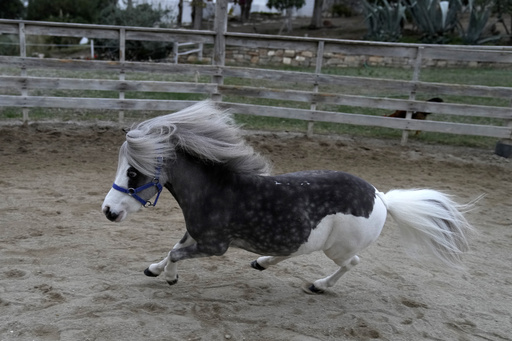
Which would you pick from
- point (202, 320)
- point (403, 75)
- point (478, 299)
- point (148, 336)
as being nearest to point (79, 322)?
point (148, 336)

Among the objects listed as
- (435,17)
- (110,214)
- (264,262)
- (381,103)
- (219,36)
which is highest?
(435,17)

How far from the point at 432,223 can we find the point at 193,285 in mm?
1871

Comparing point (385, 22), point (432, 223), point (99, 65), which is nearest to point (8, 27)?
point (99, 65)

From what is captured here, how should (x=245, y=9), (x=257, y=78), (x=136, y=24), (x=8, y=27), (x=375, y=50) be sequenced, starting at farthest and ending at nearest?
(x=245, y=9), (x=136, y=24), (x=375, y=50), (x=257, y=78), (x=8, y=27)

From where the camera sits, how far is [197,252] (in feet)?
11.1

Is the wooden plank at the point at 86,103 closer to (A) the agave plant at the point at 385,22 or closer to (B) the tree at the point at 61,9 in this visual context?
(A) the agave plant at the point at 385,22

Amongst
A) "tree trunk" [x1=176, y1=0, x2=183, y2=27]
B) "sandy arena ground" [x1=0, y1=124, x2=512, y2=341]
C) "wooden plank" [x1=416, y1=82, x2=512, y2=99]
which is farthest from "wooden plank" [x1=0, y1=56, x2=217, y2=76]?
"tree trunk" [x1=176, y1=0, x2=183, y2=27]

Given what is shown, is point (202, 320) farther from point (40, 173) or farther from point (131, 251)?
point (40, 173)

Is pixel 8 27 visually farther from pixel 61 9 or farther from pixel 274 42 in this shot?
pixel 61 9

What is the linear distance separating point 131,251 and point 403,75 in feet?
41.5

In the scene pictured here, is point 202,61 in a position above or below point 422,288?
above

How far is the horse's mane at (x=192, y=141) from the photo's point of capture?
3053 millimetres

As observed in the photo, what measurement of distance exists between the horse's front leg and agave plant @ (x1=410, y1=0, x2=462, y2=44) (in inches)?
716

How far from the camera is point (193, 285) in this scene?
12.6ft
